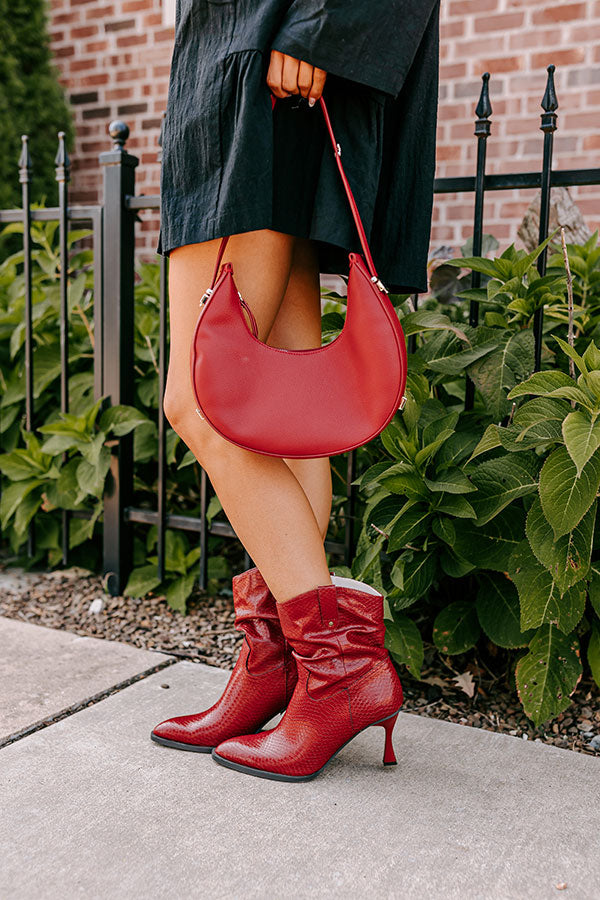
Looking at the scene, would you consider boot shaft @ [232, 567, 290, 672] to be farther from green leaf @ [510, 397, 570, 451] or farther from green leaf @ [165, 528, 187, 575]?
green leaf @ [165, 528, 187, 575]

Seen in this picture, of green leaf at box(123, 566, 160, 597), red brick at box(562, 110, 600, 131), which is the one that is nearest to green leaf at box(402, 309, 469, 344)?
green leaf at box(123, 566, 160, 597)

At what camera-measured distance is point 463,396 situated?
7.15 ft

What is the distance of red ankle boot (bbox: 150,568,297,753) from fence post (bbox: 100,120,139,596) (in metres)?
1.06

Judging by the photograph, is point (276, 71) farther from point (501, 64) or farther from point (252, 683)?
point (501, 64)

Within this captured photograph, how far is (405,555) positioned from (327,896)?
31.2 inches

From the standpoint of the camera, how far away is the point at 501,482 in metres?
1.70

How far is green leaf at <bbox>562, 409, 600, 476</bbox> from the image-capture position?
141cm

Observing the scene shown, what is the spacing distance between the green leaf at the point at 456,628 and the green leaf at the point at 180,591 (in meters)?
0.85

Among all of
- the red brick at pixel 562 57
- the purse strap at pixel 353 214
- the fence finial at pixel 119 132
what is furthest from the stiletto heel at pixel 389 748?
the red brick at pixel 562 57

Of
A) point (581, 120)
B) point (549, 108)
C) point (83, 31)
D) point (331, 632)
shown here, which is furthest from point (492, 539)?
point (83, 31)

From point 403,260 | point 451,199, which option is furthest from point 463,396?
point 451,199

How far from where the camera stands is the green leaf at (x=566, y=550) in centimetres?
157

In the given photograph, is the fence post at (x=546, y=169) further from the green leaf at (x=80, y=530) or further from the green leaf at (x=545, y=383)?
the green leaf at (x=80, y=530)

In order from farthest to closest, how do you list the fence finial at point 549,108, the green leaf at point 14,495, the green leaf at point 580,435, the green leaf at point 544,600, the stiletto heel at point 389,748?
the green leaf at point 14,495
the fence finial at point 549,108
the green leaf at point 544,600
the stiletto heel at point 389,748
the green leaf at point 580,435
